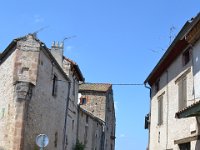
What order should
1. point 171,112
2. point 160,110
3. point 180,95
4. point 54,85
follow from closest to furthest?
point 180,95 → point 171,112 → point 160,110 → point 54,85

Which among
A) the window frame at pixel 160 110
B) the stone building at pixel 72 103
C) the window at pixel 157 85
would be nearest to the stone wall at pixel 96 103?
the stone building at pixel 72 103

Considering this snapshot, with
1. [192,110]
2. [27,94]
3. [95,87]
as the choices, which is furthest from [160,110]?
[95,87]

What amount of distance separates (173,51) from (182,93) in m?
2.52

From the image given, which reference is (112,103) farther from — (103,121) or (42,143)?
(42,143)

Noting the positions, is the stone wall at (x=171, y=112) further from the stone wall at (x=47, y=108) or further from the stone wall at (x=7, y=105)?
the stone wall at (x=7, y=105)

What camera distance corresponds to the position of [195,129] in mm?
14664

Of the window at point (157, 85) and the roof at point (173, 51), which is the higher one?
the roof at point (173, 51)

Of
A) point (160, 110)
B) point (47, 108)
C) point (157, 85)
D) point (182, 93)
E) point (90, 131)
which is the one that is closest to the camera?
point (182, 93)

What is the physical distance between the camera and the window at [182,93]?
16672 millimetres

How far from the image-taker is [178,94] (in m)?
17.7

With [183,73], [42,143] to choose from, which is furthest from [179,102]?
[42,143]

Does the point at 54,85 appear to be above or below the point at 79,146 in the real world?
above

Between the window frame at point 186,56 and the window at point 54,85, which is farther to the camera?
the window at point 54,85

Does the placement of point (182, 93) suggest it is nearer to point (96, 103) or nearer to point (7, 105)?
point (7, 105)
